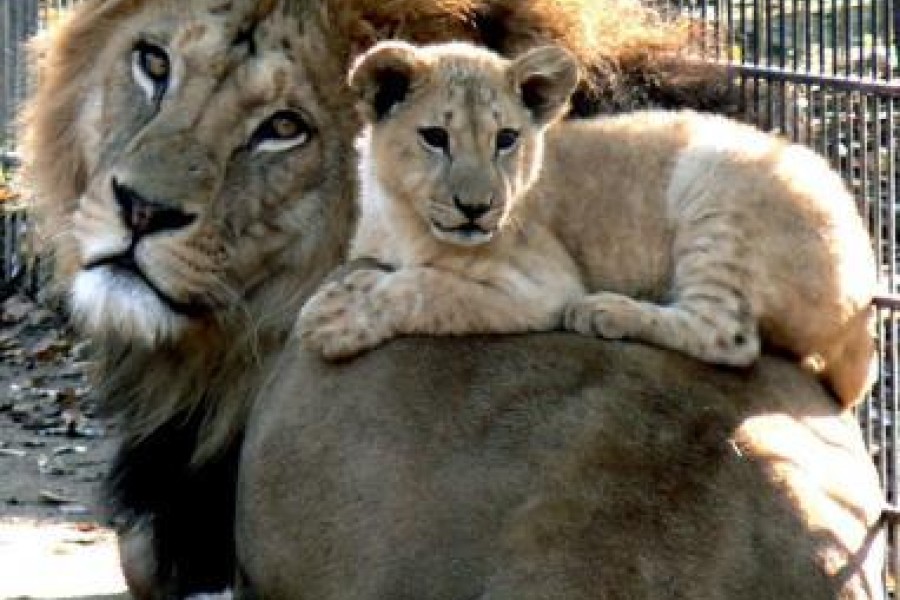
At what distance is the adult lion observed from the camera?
4828mm

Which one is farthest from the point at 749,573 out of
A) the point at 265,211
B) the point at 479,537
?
the point at 265,211

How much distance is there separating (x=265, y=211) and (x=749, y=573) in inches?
59.4

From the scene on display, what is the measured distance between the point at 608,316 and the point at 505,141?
44cm

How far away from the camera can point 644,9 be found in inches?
223

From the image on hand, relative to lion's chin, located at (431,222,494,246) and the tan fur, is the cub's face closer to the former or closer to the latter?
lion's chin, located at (431,222,494,246)

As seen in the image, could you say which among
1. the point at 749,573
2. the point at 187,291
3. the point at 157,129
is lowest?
the point at 749,573

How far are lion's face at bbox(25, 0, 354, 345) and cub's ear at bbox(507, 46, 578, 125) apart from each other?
692 mm

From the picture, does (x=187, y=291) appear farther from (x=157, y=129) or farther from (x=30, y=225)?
(x=30, y=225)

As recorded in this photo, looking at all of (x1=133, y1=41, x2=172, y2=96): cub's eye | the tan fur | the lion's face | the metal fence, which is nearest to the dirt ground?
the tan fur

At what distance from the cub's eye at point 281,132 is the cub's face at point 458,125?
53 centimetres

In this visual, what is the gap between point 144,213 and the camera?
15.9 ft

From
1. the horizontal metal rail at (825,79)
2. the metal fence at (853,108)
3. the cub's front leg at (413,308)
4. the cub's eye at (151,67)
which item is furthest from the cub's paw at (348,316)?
the horizontal metal rail at (825,79)

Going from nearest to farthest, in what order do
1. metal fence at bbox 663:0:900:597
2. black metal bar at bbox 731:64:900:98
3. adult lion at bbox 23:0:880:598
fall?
adult lion at bbox 23:0:880:598 → black metal bar at bbox 731:64:900:98 → metal fence at bbox 663:0:900:597

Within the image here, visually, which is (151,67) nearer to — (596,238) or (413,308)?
(413,308)
